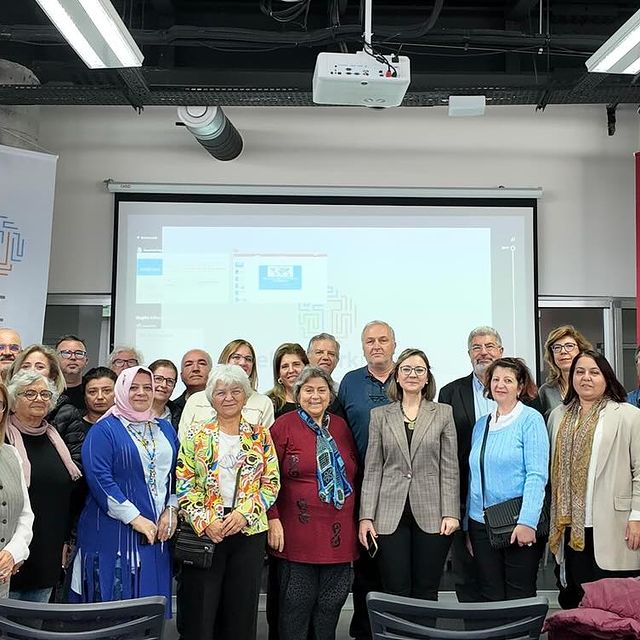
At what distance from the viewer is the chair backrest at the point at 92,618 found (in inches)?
81.8

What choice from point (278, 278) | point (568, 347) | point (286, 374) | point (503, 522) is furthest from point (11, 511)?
point (278, 278)

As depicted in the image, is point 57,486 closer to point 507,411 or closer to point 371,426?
point 371,426

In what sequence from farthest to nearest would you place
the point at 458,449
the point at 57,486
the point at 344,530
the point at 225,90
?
the point at 225,90 < the point at 458,449 < the point at 344,530 < the point at 57,486

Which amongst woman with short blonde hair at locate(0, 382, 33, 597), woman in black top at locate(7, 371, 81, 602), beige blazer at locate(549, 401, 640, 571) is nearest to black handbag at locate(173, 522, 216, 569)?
woman in black top at locate(7, 371, 81, 602)

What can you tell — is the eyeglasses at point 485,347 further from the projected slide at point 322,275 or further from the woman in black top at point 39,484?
the woman in black top at point 39,484

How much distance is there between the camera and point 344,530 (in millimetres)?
3580

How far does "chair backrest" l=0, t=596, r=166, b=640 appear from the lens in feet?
6.82

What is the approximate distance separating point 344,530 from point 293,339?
8.69 feet

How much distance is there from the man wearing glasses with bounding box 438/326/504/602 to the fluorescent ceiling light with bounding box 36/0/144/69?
2.23 m

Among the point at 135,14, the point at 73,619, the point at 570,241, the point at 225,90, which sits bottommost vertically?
the point at 73,619

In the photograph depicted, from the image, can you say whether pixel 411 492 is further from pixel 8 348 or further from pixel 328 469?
pixel 8 348

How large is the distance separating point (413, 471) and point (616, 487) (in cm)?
87

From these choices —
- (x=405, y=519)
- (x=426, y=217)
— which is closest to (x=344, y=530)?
(x=405, y=519)

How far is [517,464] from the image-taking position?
3566mm
